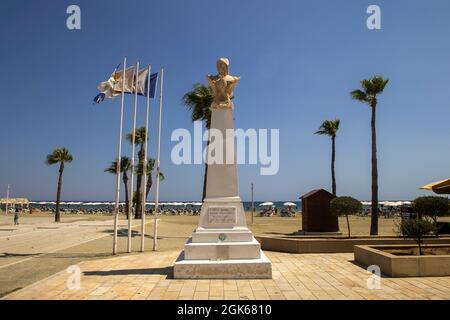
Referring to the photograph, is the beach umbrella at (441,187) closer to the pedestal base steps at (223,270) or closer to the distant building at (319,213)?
the distant building at (319,213)

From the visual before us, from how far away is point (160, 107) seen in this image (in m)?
16.3

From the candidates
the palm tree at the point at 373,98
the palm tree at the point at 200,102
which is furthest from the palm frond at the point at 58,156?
the palm tree at the point at 373,98

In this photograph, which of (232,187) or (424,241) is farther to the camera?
(424,241)

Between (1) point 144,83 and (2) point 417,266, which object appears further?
(1) point 144,83

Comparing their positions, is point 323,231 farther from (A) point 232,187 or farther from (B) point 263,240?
(A) point 232,187

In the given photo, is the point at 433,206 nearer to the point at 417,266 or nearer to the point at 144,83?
the point at 417,266

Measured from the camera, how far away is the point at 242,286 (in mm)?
8227

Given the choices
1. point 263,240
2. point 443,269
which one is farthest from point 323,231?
point 443,269

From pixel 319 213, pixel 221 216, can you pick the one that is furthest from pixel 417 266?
pixel 319 213

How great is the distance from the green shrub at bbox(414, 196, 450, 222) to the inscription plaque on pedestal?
9004 millimetres

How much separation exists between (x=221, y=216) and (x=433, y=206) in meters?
9.47

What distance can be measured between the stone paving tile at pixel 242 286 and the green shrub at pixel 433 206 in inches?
221

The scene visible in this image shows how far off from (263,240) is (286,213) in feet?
149
